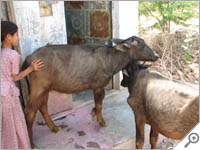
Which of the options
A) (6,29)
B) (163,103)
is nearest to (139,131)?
(163,103)

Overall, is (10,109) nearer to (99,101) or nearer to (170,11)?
(99,101)

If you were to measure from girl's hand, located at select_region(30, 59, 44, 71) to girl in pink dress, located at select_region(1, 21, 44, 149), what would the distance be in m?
0.07

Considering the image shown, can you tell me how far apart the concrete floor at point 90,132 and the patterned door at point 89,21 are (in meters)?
1.30

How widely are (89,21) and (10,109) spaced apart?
3295mm

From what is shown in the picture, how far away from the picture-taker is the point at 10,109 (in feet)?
10.7

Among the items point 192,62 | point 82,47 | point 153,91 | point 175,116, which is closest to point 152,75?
point 153,91

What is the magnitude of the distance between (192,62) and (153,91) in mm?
4933

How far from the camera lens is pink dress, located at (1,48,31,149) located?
3154mm

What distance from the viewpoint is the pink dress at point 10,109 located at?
315 cm

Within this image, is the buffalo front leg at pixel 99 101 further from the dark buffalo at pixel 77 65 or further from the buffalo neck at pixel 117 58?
the buffalo neck at pixel 117 58

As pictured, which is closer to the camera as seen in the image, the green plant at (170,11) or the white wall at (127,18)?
the white wall at (127,18)

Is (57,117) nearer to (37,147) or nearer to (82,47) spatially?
(37,147)

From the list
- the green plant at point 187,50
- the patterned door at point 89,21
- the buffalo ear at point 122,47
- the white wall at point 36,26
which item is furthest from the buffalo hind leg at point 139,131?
the green plant at point 187,50

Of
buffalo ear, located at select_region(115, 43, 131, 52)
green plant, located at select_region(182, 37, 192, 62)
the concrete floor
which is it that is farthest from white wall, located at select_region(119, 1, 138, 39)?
green plant, located at select_region(182, 37, 192, 62)
